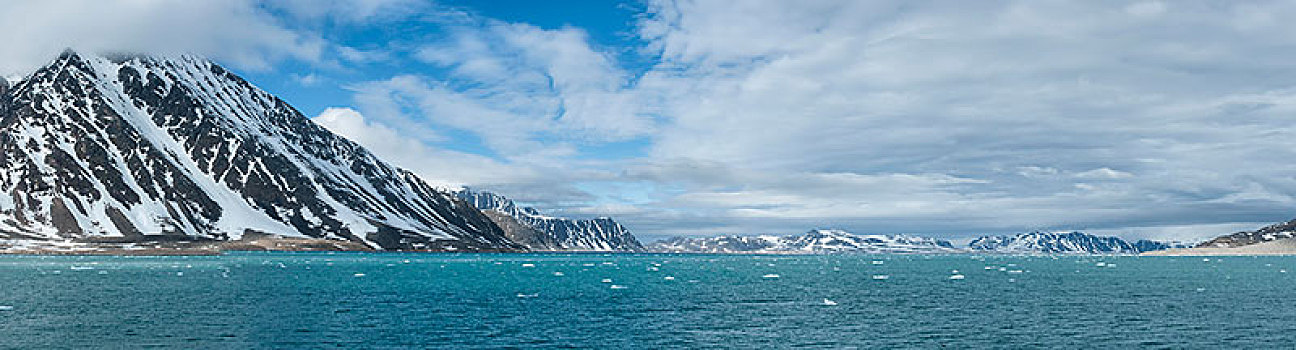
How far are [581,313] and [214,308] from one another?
3353 cm

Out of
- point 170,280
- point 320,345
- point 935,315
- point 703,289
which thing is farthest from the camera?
point 170,280

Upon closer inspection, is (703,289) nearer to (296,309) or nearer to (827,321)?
(827,321)

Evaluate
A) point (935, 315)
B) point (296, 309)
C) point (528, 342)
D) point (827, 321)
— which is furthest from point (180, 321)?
point (935, 315)

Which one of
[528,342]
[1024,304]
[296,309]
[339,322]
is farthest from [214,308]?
[1024,304]

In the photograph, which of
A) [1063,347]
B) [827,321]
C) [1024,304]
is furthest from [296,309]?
[1024,304]

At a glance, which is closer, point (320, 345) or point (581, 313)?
point (320, 345)

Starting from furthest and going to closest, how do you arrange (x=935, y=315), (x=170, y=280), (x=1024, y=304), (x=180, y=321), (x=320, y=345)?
(x=170, y=280)
(x=1024, y=304)
(x=935, y=315)
(x=180, y=321)
(x=320, y=345)

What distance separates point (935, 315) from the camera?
8419 cm

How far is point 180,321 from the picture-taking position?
74.5 metres

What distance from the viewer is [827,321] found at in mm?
78625

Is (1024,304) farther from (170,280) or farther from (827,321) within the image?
(170,280)

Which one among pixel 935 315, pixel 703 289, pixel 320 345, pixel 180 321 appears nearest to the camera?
pixel 320 345

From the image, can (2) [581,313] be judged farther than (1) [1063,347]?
Yes

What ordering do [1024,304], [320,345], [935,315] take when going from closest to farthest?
[320,345], [935,315], [1024,304]
